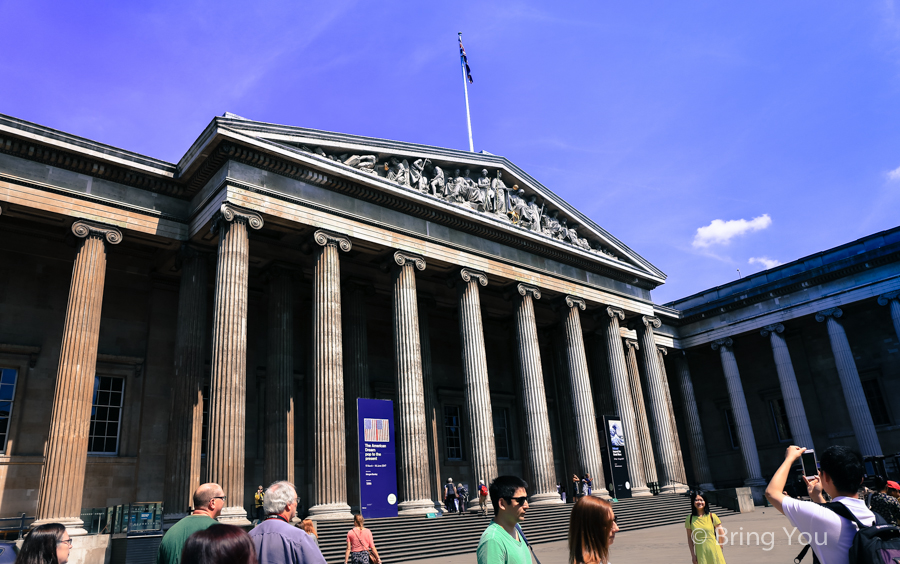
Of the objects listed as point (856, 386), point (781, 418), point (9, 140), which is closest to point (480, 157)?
point (9, 140)

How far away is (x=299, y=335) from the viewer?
25.6 metres

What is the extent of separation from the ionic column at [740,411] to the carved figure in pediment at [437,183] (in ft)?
71.5

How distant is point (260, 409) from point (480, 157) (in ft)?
44.3

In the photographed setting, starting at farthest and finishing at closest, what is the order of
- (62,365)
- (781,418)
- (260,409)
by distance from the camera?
(781,418)
(260,409)
(62,365)

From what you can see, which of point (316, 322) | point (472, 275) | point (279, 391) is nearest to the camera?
point (316, 322)

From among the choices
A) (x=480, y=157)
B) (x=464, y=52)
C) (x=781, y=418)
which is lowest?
(x=781, y=418)

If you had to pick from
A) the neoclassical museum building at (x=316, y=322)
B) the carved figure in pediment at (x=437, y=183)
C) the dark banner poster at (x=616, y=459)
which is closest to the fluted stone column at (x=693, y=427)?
the neoclassical museum building at (x=316, y=322)

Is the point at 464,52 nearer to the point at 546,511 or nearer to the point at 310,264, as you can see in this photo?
the point at 310,264

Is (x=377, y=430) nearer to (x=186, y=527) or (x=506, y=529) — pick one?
(x=186, y=527)

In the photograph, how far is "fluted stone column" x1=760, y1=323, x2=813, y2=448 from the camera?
108 feet

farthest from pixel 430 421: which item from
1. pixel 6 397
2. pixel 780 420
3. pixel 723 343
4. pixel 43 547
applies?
pixel 780 420

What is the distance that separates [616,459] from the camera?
2673 cm

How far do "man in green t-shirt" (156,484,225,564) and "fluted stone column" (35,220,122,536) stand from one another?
1304 cm

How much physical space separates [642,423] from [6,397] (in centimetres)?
2585
